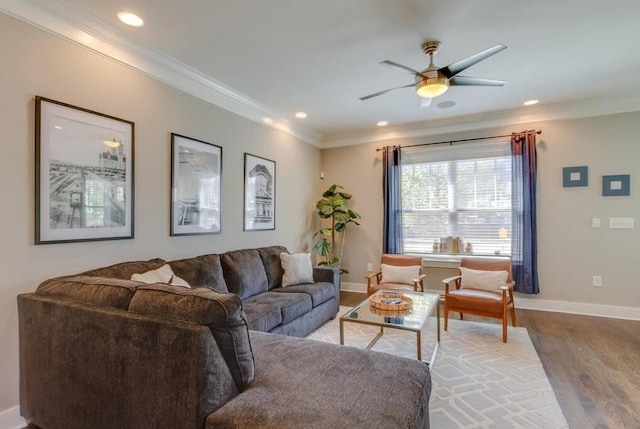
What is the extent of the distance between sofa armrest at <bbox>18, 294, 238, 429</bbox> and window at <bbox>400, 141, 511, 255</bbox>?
14.1 ft

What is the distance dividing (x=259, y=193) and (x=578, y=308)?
4417mm

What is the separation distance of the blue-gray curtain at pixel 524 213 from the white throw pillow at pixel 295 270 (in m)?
2.86

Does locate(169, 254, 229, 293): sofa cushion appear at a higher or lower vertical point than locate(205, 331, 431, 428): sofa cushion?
higher

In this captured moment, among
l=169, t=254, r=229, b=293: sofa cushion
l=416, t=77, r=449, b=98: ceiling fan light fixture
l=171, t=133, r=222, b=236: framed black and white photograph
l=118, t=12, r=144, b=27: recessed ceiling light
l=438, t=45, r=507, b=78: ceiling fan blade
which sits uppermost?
l=118, t=12, r=144, b=27: recessed ceiling light

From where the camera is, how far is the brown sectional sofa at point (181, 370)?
1.27 meters

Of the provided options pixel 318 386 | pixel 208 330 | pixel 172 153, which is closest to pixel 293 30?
pixel 172 153

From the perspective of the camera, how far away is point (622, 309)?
402 centimetres

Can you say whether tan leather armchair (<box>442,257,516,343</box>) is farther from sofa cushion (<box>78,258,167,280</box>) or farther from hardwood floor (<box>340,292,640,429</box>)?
sofa cushion (<box>78,258,167,280</box>)

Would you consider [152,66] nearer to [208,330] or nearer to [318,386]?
[208,330]

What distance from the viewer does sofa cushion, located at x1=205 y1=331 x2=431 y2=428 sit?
1.21 metres

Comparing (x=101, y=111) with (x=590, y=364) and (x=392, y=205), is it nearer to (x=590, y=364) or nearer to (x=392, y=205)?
(x=392, y=205)

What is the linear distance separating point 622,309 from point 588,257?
2.31 feet

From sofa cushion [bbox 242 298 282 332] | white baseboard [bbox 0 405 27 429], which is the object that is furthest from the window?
white baseboard [bbox 0 405 27 429]

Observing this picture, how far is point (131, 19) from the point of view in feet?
7.75
